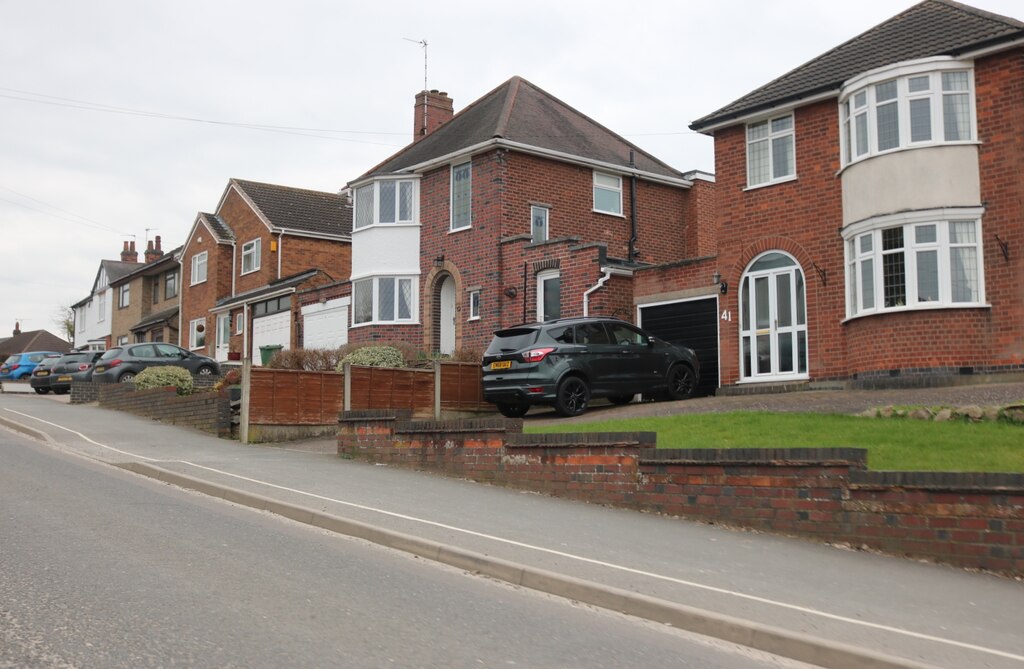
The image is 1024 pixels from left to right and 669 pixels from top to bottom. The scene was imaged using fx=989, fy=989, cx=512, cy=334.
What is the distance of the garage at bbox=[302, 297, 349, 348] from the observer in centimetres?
3181

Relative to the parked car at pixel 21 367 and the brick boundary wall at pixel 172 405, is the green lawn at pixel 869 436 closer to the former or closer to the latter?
the brick boundary wall at pixel 172 405

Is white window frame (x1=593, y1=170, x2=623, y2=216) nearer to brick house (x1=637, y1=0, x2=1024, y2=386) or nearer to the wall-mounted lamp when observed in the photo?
brick house (x1=637, y1=0, x2=1024, y2=386)

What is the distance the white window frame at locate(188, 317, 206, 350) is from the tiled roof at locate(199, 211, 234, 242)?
3728 mm

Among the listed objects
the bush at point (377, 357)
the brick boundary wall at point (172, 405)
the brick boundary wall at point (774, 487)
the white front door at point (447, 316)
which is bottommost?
the brick boundary wall at point (774, 487)

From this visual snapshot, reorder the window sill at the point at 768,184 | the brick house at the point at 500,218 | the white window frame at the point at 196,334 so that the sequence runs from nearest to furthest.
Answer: the window sill at the point at 768,184 → the brick house at the point at 500,218 → the white window frame at the point at 196,334

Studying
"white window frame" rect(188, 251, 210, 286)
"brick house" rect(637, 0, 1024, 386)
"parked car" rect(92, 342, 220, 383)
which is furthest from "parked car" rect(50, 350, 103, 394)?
"brick house" rect(637, 0, 1024, 386)

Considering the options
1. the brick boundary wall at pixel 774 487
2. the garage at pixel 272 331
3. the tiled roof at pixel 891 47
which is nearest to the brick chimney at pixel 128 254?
the garage at pixel 272 331

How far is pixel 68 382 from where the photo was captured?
33781 millimetres

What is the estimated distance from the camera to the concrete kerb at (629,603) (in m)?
5.85

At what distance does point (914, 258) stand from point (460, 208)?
13.6 meters

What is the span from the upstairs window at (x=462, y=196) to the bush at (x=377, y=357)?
501 centimetres

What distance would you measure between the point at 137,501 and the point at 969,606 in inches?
307

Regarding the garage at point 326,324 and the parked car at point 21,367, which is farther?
the parked car at point 21,367

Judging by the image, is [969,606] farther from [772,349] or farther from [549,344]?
[772,349]
